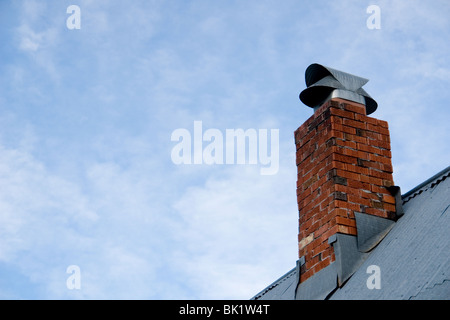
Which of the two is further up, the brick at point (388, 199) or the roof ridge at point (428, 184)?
the roof ridge at point (428, 184)

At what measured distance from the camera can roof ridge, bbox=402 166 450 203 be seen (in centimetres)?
650

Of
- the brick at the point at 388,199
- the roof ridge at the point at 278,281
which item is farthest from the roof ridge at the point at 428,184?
the roof ridge at the point at 278,281

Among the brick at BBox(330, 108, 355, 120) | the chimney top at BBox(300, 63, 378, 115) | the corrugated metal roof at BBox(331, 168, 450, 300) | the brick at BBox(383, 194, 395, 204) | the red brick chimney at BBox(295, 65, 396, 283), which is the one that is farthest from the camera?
the chimney top at BBox(300, 63, 378, 115)

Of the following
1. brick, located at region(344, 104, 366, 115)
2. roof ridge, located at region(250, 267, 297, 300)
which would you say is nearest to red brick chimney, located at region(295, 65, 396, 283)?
brick, located at region(344, 104, 366, 115)

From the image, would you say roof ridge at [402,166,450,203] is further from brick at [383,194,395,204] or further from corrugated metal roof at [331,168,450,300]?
brick at [383,194,395,204]

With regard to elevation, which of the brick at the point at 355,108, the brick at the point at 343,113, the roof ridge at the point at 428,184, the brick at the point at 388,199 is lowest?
the brick at the point at 388,199

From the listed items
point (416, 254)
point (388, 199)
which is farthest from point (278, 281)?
point (416, 254)

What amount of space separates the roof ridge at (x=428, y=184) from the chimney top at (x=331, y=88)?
122 centimetres

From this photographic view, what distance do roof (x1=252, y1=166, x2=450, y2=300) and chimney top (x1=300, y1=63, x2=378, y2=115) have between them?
1.28 m

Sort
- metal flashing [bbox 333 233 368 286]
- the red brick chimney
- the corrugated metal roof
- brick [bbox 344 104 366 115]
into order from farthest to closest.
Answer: brick [bbox 344 104 366 115] < the red brick chimney < metal flashing [bbox 333 233 368 286] < the corrugated metal roof

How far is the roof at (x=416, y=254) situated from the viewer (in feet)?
15.6

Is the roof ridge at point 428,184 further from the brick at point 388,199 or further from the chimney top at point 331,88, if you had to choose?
the chimney top at point 331,88
